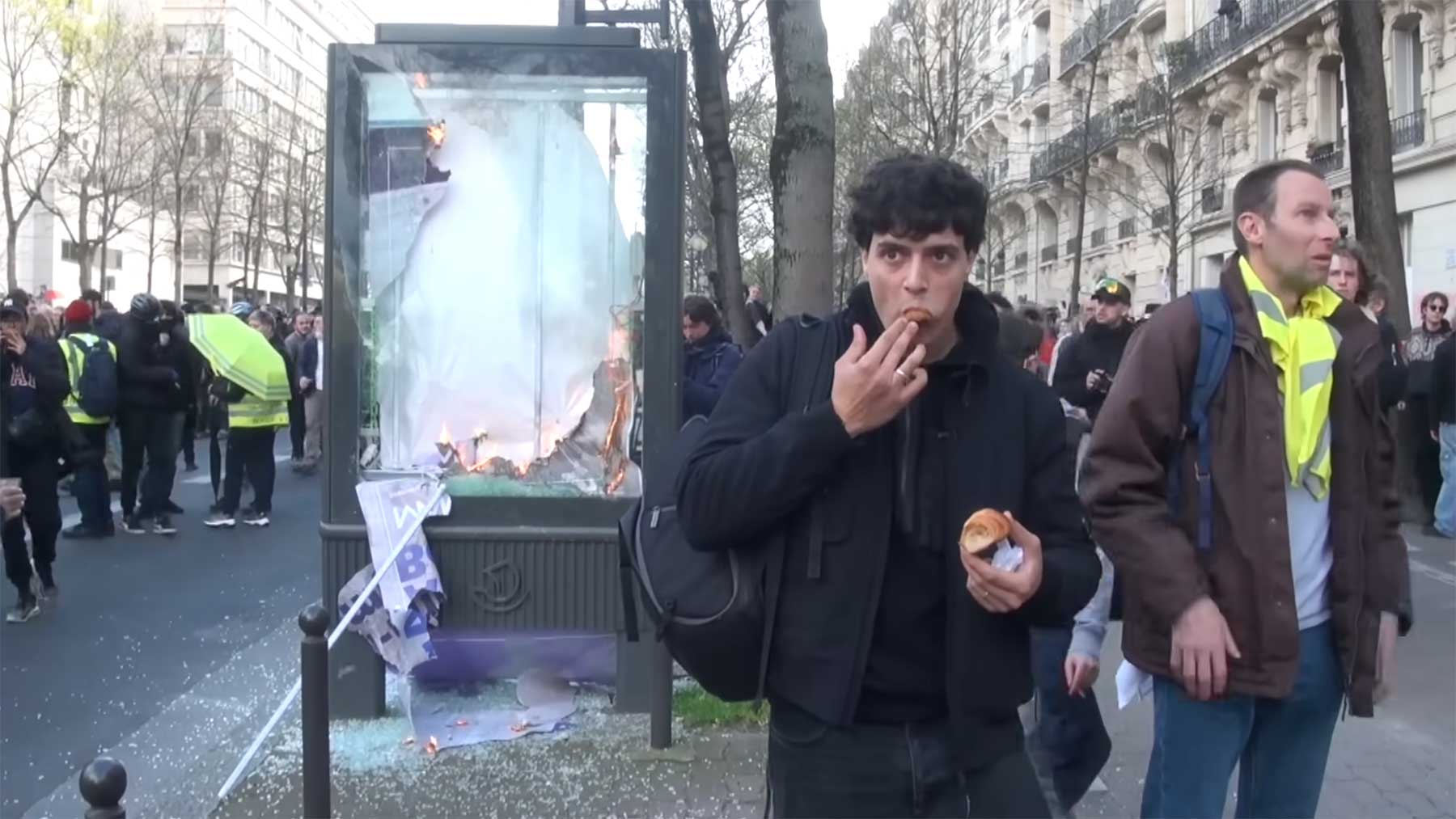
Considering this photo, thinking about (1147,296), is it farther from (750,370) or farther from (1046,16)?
(750,370)

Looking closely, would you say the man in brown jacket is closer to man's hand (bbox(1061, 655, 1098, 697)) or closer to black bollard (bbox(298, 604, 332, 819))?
man's hand (bbox(1061, 655, 1098, 697))

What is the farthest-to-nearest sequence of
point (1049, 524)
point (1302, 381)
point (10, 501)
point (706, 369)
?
point (706, 369) < point (10, 501) < point (1302, 381) < point (1049, 524)

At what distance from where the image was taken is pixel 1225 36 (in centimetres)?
3359

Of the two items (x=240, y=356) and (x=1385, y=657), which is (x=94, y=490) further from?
(x=1385, y=657)

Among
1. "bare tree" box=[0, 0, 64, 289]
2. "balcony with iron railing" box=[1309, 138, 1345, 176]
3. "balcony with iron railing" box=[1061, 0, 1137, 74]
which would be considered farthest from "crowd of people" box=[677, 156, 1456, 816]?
"balcony with iron railing" box=[1061, 0, 1137, 74]

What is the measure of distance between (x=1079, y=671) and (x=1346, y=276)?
2.47 m

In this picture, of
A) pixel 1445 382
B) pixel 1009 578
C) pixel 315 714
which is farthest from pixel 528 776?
pixel 1445 382

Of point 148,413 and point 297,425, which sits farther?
point 297,425

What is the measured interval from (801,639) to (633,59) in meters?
4.07

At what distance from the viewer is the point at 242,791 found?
17.9ft

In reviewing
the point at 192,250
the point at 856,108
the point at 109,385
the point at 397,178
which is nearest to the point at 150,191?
the point at 856,108

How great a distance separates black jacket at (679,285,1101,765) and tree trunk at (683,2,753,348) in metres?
8.88

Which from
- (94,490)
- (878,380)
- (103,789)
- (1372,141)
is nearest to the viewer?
(878,380)

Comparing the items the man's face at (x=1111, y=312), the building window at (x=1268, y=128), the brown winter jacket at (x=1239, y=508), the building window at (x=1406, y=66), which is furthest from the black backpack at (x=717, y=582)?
the building window at (x=1268, y=128)
